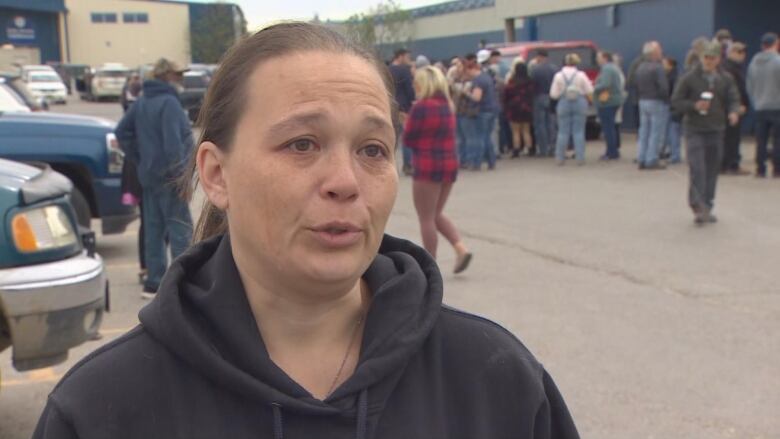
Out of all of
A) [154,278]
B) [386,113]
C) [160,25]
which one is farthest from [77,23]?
[386,113]

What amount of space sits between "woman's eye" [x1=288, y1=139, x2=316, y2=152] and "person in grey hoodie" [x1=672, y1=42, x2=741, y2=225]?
9635 millimetres

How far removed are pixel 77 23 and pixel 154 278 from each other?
80646 millimetres

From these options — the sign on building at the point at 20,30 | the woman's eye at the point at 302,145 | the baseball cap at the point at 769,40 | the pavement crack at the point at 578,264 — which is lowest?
the pavement crack at the point at 578,264

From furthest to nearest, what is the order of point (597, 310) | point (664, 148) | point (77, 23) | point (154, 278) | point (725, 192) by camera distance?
1. point (77, 23)
2. point (664, 148)
3. point (725, 192)
4. point (154, 278)
5. point (597, 310)

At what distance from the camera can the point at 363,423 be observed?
1.66 metres

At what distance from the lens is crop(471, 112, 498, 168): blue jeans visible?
17.0 metres

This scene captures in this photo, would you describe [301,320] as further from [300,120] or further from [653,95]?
[653,95]

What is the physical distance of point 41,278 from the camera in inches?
200

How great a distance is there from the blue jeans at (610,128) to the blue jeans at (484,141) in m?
1.85

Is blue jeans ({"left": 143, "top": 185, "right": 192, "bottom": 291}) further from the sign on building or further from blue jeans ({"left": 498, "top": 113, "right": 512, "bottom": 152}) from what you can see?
the sign on building

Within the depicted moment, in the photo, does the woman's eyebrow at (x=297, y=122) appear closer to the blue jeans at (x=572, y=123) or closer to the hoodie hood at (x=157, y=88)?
the hoodie hood at (x=157, y=88)

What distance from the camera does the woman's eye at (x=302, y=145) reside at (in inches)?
66.6

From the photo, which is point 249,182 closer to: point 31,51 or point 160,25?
point 31,51

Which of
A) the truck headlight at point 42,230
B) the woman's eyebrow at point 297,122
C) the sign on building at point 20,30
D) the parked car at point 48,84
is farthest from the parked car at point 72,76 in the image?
the woman's eyebrow at point 297,122
